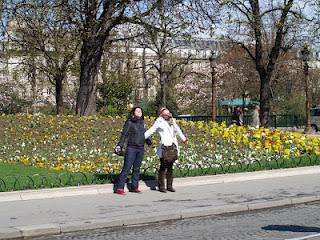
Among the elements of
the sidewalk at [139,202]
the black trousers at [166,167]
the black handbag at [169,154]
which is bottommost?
the sidewalk at [139,202]

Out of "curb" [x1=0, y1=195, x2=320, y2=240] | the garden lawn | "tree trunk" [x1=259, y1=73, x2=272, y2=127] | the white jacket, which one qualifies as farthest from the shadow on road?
"tree trunk" [x1=259, y1=73, x2=272, y2=127]

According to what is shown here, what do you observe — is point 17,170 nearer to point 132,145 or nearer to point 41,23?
point 132,145

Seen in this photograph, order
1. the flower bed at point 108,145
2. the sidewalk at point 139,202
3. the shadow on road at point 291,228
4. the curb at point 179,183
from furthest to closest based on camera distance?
1. the flower bed at point 108,145
2. the curb at point 179,183
3. the sidewalk at point 139,202
4. the shadow on road at point 291,228

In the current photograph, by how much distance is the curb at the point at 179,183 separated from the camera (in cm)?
1196

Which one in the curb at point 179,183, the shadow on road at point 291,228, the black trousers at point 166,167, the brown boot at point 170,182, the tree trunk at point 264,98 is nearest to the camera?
the shadow on road at point 291,228

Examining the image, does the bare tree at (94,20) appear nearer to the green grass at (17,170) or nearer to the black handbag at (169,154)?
the green grass at (17,170)

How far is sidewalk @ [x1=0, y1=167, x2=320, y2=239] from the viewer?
9789 mm

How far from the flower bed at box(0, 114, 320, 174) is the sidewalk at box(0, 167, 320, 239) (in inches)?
73.5

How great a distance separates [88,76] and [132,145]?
13211 mm

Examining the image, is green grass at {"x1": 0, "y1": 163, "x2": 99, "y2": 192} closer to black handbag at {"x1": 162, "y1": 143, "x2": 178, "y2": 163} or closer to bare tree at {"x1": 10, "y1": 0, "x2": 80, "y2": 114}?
black handbag at {"x1": 162, "y1": 143, "x2": 178, "y2": 163}

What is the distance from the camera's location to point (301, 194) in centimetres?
1305

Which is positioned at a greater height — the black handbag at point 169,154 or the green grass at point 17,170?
the black handbag at point 169,154

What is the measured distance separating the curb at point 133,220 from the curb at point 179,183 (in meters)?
2.51

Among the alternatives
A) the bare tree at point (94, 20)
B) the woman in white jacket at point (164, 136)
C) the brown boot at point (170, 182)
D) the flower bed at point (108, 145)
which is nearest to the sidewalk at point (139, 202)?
the brown boot at point (170, 182)
